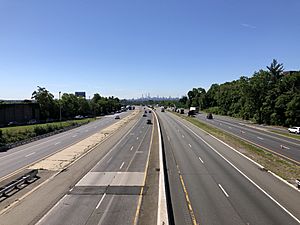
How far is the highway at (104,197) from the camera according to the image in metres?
18.4

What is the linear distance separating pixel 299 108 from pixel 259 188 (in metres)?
54.8

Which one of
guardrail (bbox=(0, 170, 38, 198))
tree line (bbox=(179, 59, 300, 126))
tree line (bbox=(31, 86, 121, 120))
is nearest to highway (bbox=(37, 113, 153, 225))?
guardrail (bbox=(0, 170, 38, 198))

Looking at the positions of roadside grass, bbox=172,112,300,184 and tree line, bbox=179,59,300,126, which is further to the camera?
tree line, bbox=179,59,300,126

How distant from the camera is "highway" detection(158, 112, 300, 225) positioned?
17625 mm

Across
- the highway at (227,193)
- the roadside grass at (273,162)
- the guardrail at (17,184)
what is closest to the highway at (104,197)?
the highway at (227,193)

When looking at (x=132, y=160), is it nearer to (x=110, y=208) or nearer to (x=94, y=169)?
(x=94, y=169)

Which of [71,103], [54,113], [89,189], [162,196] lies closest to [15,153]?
[89,189]

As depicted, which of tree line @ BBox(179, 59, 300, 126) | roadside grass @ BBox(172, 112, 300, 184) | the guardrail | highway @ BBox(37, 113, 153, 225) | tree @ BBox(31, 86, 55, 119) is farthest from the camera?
tree @ BBox(31, 86, 55, 119)

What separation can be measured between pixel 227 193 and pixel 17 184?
15.8 m

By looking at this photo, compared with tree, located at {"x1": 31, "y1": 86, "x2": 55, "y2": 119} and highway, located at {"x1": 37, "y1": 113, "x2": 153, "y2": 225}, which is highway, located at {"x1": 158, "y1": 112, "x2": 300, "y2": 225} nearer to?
highway, located at {"x1": 37, "y1": 113, "x2": 153, "y2": 225}

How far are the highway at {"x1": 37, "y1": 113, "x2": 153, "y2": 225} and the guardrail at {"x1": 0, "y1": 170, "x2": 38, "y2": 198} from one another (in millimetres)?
4454

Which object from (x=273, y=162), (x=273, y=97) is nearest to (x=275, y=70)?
(x=273, y=97)

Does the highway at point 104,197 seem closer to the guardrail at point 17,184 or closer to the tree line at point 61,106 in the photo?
the guardrail at point 17,184

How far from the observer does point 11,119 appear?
95.1m
